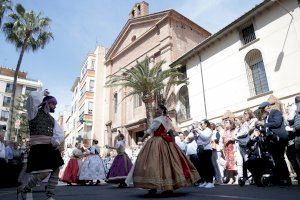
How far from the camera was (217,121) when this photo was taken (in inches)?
669

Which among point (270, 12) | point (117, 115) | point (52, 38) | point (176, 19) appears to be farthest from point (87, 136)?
point (270, 12)

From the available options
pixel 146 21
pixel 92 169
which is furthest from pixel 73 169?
pixel 146 21

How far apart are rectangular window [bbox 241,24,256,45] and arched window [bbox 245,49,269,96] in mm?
914

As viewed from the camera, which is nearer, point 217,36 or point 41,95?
point 41,95

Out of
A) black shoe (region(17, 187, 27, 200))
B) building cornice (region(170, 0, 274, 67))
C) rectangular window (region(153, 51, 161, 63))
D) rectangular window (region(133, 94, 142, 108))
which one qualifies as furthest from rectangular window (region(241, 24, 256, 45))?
black shoe (region(17, 187, 27, 200))

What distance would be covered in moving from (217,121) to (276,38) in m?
5.84

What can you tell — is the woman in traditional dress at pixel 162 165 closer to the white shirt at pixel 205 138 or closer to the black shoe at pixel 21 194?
the black shoe at pixel 21 194

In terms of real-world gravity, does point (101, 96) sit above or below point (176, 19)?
below

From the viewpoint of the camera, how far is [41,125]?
14.3 feet

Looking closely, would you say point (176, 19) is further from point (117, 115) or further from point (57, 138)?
point (57, 138)

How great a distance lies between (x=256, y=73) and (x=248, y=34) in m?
2.48

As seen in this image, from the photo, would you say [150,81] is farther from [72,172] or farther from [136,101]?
[72,172]

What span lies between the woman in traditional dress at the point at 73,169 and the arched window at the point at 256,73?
32.1 ft

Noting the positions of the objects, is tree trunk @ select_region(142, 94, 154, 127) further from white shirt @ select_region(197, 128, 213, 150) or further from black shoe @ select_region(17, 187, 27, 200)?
black shoe @ select_region(17, 187, 27, 200)
